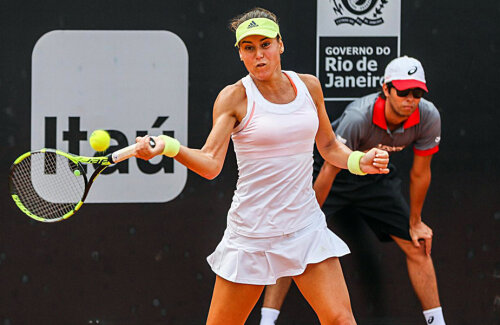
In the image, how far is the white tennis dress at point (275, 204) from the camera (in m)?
2.95

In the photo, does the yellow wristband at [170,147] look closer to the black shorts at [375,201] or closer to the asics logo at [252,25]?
the asics logo at [252,25]

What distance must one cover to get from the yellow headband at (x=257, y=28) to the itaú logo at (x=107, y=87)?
1164mm

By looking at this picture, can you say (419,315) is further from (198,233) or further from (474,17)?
(474,17)

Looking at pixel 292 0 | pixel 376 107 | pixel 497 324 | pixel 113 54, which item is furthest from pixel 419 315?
pixel 113 54

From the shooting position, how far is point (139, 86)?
409 centimetres

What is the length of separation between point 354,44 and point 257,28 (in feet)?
4.28

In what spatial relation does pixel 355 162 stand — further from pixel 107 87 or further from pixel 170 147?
pixel 107 87

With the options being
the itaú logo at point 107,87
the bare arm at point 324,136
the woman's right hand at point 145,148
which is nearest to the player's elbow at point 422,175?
the bare arm at point 324,136

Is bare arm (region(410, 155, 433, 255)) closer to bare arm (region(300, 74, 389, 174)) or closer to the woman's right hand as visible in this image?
bare arm (region(300, 74, 389, 174))

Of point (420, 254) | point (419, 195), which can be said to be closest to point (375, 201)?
point (419, 195)

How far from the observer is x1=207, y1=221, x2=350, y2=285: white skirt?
2986mm

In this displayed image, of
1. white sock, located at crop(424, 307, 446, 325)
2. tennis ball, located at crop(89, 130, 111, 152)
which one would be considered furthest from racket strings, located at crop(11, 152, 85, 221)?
white sock, located at crop(424, 307, 446, 325)

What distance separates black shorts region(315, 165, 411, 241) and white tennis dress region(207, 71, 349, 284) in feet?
3.50

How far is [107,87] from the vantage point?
4.08m
